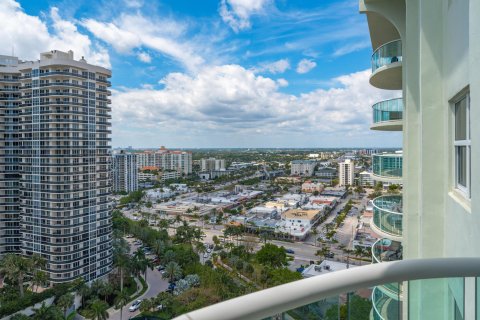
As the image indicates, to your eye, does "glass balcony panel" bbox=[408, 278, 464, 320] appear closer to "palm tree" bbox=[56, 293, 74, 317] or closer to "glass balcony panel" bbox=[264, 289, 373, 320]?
Result: "glass balcony panel" bbox=[264, 289, 373, 320]

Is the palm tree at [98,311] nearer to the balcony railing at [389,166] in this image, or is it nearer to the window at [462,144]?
the balcony railing at [389,166]

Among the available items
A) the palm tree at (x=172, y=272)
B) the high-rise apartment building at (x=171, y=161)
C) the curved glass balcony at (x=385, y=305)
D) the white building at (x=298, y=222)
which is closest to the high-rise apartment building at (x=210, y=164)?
the high-rise apartment building at (x=171, y=161)

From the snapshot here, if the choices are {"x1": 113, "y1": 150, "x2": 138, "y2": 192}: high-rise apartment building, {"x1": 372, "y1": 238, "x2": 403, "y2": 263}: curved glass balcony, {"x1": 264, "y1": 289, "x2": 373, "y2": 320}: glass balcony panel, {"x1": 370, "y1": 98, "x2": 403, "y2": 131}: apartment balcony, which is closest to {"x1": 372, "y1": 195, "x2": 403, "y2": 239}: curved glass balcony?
{"x1": 372, "y1": 238, "x2": 403, "y2": 263}: curved glass balcony

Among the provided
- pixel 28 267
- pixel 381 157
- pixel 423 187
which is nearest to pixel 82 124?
pixel 28 267

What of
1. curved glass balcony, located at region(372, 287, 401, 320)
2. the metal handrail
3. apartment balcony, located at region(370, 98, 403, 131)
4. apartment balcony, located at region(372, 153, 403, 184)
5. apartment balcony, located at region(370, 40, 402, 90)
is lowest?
curved glass balcony, located at region(372, 287, 401, 320)

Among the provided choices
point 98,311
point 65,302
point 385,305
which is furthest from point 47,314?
point 385,305

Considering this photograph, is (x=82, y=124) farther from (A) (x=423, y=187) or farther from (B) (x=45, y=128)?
(A) (x=423, y=187)
